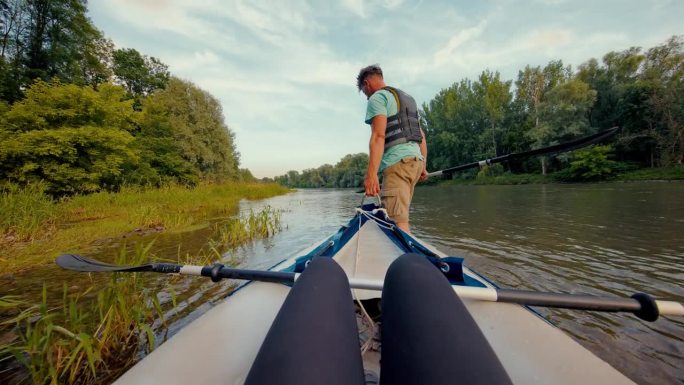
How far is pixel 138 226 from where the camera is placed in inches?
272

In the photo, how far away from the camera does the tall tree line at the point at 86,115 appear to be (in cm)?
1161

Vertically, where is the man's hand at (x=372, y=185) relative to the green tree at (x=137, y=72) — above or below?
below

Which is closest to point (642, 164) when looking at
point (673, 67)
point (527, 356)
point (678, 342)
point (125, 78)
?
point (673, 67)

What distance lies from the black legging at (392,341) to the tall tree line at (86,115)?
15.7 meters

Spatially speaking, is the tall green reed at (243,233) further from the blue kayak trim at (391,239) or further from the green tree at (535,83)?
the green tree at (535,83)

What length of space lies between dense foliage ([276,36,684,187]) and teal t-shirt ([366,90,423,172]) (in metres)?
30.4

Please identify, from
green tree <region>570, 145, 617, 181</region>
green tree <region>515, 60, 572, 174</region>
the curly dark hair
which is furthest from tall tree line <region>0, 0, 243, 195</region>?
green tree <region>515, 60, 572, 174</region>

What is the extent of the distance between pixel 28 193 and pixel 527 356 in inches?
396

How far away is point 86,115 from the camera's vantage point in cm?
1316

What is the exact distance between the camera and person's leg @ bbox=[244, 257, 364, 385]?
2.14 ft

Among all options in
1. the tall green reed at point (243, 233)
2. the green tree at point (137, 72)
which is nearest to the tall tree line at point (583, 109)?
the tall green reed at point (243, 233)

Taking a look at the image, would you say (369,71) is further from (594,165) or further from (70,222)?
(594,165)

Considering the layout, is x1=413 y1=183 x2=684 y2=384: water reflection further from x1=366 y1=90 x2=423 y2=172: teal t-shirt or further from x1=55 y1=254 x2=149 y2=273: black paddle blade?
x1=55 y1=254 x2=149 y2=273: black paddle blade

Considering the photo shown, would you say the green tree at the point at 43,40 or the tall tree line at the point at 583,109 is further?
the tall tree line at the point at 583,109
